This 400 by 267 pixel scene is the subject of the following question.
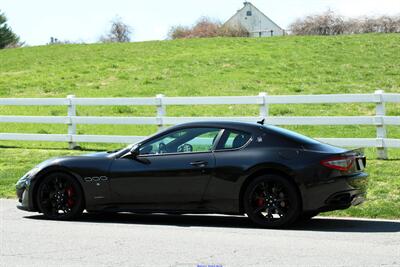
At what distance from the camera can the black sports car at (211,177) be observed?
30.8 ft

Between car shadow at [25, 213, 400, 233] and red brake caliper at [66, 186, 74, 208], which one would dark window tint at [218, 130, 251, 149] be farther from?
red brake caliper at [66, 186, 74, 208]

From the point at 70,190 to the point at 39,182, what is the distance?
0.46 meters

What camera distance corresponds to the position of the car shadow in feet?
31.6

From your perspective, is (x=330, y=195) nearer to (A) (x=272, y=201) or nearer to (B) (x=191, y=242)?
(A) (x=272, y=201)

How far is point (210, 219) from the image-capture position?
419 inches

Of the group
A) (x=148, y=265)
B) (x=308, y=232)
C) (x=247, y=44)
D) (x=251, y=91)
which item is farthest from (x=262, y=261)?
(x=247, y=44)

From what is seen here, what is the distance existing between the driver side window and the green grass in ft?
15.9

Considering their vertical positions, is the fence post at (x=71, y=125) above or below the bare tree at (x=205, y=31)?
below

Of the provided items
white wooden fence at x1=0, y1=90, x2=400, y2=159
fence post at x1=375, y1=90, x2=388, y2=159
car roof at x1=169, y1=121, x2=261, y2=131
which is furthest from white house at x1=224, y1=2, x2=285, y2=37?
car roof at x1=169, y1=121, x2=261, y2=131

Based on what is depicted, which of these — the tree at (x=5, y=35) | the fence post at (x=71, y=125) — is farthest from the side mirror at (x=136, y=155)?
the tree at (x=5, y=35)

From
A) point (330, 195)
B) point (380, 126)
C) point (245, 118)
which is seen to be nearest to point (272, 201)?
point (330, 195)

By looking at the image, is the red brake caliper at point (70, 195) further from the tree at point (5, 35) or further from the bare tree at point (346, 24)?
the tree at point (5, 35)

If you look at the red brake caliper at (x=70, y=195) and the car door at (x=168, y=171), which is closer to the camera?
the car door at (x=168, y=171)

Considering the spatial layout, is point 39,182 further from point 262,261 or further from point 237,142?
point 262,261
